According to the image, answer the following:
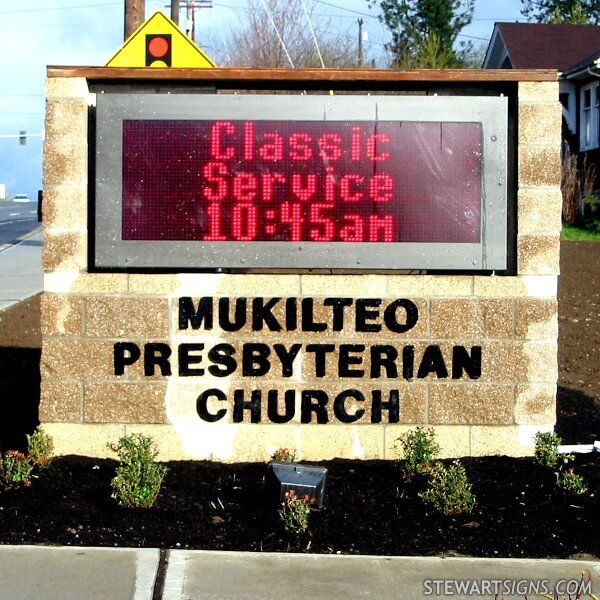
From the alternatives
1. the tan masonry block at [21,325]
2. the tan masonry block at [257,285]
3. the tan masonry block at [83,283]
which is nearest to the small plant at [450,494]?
the tan masonry block at [257,285]

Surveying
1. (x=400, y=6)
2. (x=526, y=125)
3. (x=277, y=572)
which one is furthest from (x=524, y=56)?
(x=277, y=572)

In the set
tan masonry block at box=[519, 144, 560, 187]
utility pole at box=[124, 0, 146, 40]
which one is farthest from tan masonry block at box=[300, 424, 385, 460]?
utility pole at box=[124, 0, 146, 40]

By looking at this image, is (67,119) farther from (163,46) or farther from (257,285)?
(163,46)

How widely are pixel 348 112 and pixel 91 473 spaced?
2.69m

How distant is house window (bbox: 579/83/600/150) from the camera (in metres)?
32.5

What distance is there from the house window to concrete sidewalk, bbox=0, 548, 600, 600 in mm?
27966

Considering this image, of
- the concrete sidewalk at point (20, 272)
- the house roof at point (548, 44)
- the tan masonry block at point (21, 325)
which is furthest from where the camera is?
the house roof at point (548, 44)

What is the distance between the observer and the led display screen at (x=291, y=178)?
23.0 ft

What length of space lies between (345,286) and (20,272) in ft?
54.5

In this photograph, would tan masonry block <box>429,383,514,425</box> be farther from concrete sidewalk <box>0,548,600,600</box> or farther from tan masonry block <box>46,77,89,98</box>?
tan masonry block <box>46,77,89,98</box>

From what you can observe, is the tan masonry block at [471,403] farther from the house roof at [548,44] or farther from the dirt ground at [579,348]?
the house roof at [548,44]

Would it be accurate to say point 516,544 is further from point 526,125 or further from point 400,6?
point 400,6

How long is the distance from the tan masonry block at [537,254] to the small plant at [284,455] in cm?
183

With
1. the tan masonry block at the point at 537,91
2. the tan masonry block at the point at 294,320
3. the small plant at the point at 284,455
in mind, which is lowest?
the small plant at the point at 284,455
